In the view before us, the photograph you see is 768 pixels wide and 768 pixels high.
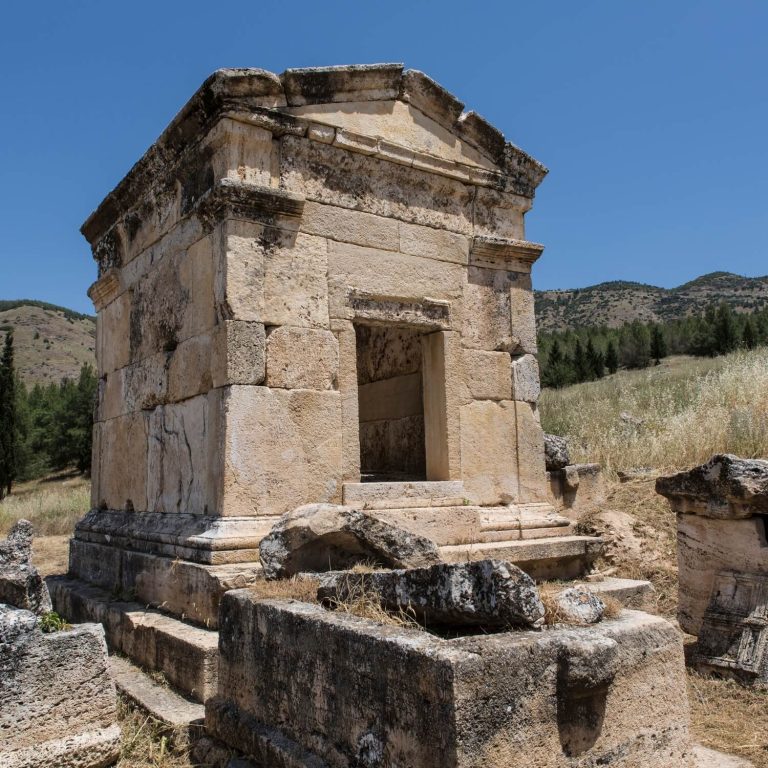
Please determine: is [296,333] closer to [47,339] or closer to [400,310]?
[400,310]

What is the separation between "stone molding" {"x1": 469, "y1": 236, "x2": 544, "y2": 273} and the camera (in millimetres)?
6566

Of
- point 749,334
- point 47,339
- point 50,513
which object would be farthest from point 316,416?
point 47,339

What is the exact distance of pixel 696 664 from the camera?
506 cm

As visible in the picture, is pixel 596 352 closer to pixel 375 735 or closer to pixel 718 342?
pixel 718 342

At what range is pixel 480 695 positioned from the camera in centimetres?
242

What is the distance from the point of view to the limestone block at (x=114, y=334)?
7.16 meters

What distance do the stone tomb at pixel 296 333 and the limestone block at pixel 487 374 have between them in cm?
2

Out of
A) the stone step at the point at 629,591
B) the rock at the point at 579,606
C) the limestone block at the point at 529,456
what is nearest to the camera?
the rock at the point at 579,606

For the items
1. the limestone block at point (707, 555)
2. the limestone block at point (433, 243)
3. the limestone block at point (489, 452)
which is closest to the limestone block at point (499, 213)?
the limestone block at point (433, 243)

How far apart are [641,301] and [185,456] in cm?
6798

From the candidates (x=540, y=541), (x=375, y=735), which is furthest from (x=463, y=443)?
(x=375, y=735)

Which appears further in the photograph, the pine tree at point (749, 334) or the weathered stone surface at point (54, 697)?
the pine tree at point (749, 334)

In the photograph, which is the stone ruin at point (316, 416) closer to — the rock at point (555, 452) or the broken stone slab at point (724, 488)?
the broken stone slab at point (724, 488)

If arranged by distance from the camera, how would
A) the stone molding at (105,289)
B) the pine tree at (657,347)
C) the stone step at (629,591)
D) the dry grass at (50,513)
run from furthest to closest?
the pine tree at (657,347)
the dry grass at (50,513)
the stone molding at (105,289)
the stone step at (629,591)
